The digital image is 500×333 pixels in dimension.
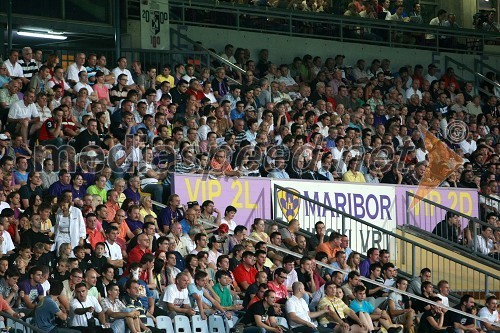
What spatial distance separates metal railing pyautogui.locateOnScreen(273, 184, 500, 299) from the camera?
69.1 ft

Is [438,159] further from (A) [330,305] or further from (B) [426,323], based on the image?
(A) [330,305]

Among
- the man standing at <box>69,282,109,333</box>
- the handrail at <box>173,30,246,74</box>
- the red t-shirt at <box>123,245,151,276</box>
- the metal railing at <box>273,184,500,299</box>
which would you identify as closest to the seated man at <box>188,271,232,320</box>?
the red t-shirt at <box>123,245,151,276</box>

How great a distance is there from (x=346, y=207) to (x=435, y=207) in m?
A: 2.03

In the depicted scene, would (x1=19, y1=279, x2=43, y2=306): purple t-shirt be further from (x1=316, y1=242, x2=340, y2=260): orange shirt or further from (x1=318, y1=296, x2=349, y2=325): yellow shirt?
(x1=316, y1=242, x2=340, y2=260): orange shirt

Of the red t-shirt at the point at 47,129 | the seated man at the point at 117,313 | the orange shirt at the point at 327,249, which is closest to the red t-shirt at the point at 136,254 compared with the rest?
the seated man at the point at 117,313

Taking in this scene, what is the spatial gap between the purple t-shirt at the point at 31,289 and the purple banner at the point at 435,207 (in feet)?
29.7

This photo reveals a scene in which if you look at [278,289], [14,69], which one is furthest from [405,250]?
[14,69]

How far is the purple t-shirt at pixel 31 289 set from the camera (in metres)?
15.6

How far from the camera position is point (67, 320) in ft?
50.4

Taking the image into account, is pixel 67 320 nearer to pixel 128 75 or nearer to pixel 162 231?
pixel 162 231

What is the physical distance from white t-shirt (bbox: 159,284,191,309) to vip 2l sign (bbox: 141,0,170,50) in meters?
9.13

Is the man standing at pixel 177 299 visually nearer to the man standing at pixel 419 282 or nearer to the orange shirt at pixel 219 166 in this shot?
the orange shirt at pixel 219 166

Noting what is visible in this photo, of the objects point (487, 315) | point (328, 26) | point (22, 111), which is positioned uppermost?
point (328, 26)

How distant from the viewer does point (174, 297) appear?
16.8 meters
